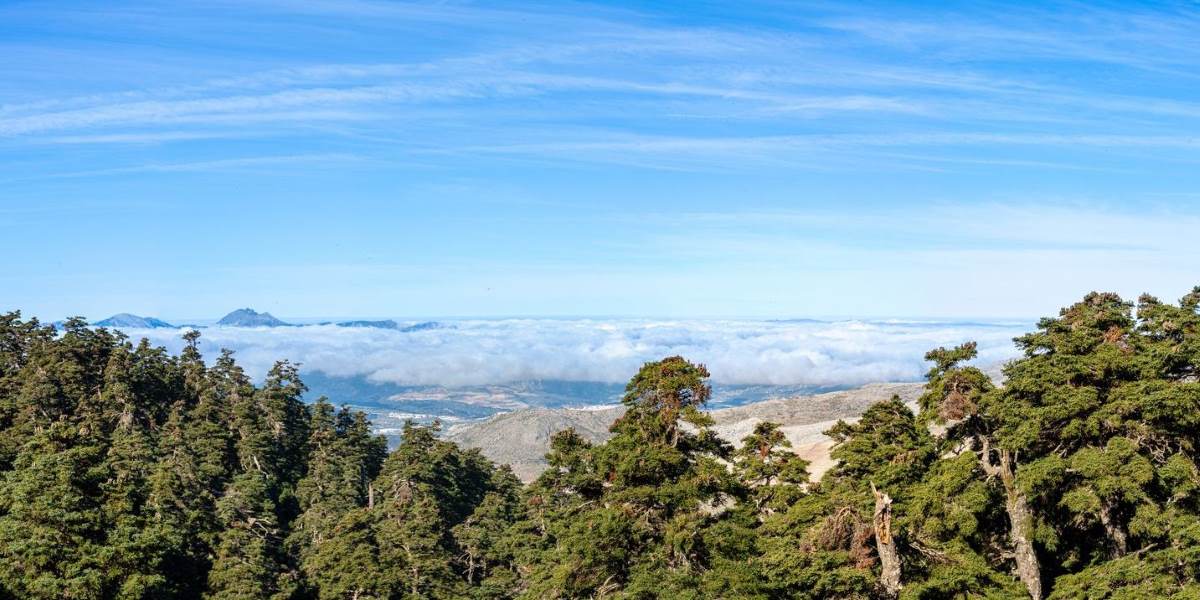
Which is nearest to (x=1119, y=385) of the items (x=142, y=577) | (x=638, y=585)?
(x=638, y=585)

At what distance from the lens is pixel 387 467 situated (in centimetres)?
8131

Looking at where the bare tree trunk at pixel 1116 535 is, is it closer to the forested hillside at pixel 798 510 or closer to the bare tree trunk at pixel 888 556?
the forested hillside at pixel 798 510

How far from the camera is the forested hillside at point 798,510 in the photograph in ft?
111

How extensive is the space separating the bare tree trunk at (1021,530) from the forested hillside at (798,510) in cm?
9

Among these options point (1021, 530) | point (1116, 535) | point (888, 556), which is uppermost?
point (888, 556)

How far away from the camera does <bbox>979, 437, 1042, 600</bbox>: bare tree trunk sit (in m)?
37.8

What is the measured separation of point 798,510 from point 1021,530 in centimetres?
900

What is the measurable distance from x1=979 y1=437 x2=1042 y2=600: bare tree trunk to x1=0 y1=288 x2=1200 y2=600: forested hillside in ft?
0.28

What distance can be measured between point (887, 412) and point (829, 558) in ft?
54.5

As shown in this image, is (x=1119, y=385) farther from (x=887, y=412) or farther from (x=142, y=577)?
(x=142, y=577)

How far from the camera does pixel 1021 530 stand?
38.2 m

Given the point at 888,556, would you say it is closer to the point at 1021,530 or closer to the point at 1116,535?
the point at 1021,530

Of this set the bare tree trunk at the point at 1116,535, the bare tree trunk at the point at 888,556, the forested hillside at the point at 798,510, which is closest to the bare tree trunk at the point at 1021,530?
the forested hillside at the point at 798,510

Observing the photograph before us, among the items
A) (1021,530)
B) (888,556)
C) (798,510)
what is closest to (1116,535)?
(1021,530)
